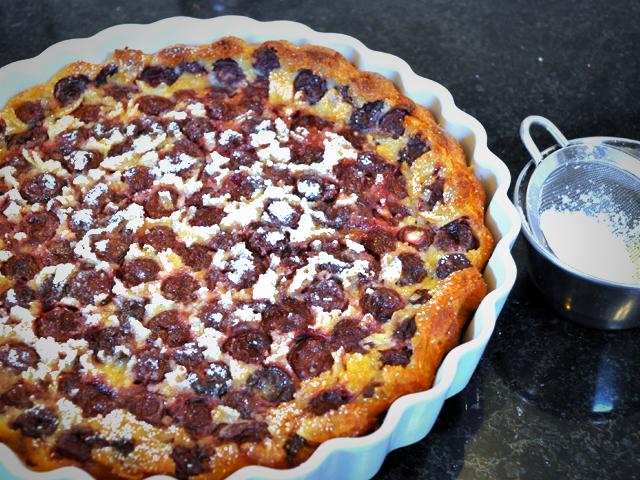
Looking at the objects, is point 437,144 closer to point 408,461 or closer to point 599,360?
point 599,360

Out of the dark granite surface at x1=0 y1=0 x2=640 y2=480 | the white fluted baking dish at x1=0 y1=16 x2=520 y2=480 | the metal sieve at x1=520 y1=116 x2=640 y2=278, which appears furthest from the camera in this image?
the metal sieve at x1=520 y1=116 x2=640 y2=278

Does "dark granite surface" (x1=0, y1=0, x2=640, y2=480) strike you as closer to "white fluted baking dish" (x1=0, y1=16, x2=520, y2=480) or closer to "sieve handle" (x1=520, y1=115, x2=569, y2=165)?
"white fluted baking dish" (x1=0, y1=16, x2=520, y2=480)

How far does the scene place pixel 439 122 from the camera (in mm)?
1985

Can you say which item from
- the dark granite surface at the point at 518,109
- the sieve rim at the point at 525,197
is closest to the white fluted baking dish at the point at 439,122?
the sieve rim at the point at 525,197

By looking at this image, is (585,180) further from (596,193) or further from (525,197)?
(525,197)

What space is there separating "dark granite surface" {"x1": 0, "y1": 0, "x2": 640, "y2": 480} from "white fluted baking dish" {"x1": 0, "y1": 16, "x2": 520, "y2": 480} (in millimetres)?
182

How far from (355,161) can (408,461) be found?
809 mm

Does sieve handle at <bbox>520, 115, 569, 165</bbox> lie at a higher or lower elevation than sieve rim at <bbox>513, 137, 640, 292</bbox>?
higher

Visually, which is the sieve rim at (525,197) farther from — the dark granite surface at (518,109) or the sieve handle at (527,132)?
the dark granite surface at (518,109)

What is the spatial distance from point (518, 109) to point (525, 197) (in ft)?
2.20

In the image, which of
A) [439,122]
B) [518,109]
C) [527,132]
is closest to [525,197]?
[527,132]

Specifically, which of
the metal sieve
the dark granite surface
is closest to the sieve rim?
the metal sieve

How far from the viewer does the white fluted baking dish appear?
1.31 meters

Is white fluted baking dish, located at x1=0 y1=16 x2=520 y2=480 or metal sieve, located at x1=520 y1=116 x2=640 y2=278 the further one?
metal sieve, located at x1=520 y1=116 x2=640 y2=278
